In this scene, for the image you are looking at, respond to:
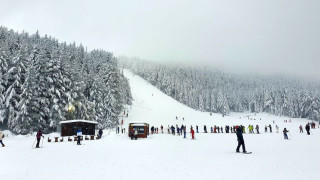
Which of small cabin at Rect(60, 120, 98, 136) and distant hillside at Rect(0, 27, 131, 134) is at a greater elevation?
distant hillside at Rect(0, 27, 131, 134)

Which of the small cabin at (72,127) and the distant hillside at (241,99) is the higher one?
the distant hillside at (241,99)

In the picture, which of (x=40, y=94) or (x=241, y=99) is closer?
(x=40, y=94)

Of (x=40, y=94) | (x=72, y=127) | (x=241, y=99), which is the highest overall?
(x=241, y=99)

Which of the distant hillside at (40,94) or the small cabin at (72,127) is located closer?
the small cabin at (72,127)

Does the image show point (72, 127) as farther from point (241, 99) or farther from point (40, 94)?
A: point (241, 99)

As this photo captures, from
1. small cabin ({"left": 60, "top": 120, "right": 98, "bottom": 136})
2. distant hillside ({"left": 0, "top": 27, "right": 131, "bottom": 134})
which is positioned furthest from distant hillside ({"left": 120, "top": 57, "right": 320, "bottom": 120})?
small cabin ({"left": 60, "top": 120, "right": 98, "bottom": 136})

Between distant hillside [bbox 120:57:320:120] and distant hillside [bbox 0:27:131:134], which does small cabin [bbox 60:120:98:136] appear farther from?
distant hillside [bbox 120:57:320:120]

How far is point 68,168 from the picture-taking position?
37.8 ft

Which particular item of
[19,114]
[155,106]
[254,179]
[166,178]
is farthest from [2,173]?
[155,106]

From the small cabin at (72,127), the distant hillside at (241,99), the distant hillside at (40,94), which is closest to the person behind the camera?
the small cabin at (72,127)

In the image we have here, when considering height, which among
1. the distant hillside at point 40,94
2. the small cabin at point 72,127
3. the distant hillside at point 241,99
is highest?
the distant hillside at point 241,99

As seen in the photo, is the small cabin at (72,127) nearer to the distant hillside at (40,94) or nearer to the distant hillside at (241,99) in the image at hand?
the distant hillside at (40,94)

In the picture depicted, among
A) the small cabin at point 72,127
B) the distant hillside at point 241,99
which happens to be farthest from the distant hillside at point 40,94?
the distant hillside at point 241,99

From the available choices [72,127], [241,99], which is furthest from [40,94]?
[241,99]
